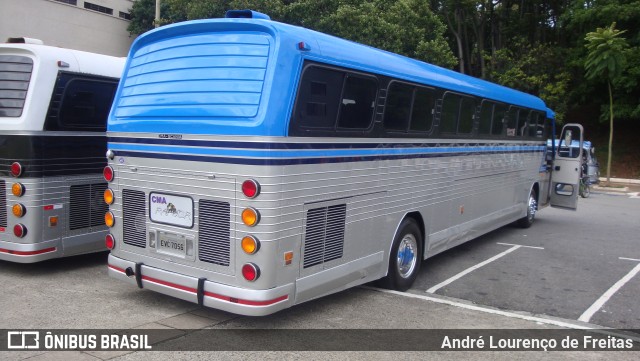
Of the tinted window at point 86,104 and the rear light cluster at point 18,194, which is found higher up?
the tinted window at point 86,104

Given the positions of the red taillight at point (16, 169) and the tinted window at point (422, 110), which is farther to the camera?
the tinted window at point (422, 110)

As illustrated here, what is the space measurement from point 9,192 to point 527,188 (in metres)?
9.96

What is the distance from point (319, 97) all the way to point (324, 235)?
1376 millimetres

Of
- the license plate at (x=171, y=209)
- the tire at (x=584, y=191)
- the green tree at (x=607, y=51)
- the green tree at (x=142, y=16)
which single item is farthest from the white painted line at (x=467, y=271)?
the green tree at (x=142, y=16)

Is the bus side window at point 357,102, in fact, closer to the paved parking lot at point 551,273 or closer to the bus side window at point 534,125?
the paved parking lot at point 551,273

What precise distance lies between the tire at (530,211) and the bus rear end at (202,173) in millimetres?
8689

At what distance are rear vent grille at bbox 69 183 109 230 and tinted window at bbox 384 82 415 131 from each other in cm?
409

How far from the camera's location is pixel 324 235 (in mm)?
5387

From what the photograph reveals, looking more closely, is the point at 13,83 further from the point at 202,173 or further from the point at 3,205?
the point at 202,173

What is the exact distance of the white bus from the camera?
6.64 meters

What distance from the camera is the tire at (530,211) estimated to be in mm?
12188

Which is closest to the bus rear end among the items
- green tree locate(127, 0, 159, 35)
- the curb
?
the curb

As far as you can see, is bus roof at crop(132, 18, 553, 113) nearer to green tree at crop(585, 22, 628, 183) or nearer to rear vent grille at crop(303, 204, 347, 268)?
rear vent grille at crop(303, 204, 347, 268)

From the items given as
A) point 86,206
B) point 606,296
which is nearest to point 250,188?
point 86,206
